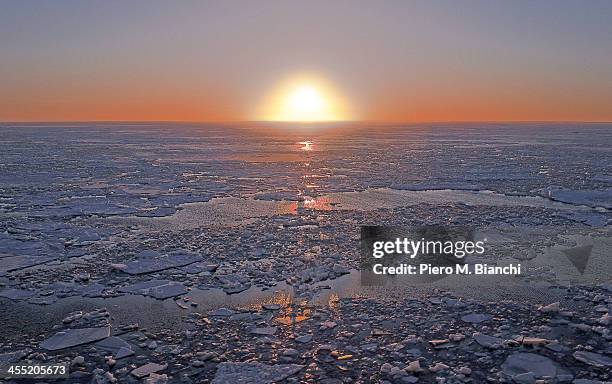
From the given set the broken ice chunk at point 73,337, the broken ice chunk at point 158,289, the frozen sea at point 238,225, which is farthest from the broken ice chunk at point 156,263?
the broken ice chunk at point 73,337

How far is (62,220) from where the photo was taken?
33.2ft

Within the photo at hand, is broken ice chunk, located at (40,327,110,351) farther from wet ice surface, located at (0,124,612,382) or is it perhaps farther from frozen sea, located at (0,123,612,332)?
frozen sea, located at (0,123,612,332)

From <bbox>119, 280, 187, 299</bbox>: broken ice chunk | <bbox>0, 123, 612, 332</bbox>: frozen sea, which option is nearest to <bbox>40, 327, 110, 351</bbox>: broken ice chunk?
<bbox>0, 123, 612, 332</bbox>: frozen sea

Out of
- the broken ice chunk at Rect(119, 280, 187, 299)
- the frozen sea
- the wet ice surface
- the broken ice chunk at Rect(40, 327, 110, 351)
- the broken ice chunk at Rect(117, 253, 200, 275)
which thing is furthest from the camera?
the broken ice chunk at Rect(117, 253, 200, 275)

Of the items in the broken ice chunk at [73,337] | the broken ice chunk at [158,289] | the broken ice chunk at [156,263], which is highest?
the broken ice chunk at [156,263]

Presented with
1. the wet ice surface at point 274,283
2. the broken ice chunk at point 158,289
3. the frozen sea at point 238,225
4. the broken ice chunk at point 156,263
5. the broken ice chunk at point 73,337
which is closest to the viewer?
the wet ice surface at point 274,283

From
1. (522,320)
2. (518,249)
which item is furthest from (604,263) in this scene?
(522,320)

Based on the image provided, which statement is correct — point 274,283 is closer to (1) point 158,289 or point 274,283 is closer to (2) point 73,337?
(1) point 158,289

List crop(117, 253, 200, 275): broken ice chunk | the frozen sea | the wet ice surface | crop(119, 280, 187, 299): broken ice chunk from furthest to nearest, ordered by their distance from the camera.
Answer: crop(117, 253, 200, 275): broken ice chunk
the frozen sea
crop(119, 280, 187, 299): broken ice chunk
the wet ice surface

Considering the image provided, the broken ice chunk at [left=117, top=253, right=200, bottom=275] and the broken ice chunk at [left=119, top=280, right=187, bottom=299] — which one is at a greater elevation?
the broken ice chunk at [left=117, top=253, right=200, bottom=275]

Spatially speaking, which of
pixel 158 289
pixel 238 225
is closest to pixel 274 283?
pixel 158 289

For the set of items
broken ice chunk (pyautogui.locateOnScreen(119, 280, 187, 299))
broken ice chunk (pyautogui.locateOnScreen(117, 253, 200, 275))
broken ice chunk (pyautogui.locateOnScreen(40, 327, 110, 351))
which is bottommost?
broken ice chunk (pyautogui.locateOnScreen(40, 327, 110, 351))

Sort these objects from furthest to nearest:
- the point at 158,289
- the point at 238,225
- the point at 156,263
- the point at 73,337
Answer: the point at 238,225 → the point at 156,263 → the point at 158,289 → the point at 73,337

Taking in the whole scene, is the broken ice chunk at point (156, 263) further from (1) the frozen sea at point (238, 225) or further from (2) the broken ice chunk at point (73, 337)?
(2) the broken ice chunk at point (73, 337)
